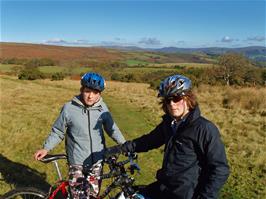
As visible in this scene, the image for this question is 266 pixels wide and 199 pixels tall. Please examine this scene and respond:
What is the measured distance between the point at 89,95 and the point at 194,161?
1797mm

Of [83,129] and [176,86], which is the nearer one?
[176,86]

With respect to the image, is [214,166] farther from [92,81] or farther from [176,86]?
[92,81]

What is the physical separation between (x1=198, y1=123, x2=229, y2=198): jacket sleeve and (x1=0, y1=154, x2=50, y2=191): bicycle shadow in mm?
4533

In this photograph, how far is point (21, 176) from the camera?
7234 mm

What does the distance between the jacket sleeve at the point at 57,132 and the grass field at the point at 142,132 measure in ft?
7.49

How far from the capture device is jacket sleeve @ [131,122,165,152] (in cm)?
368

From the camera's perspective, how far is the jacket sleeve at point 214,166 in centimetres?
285

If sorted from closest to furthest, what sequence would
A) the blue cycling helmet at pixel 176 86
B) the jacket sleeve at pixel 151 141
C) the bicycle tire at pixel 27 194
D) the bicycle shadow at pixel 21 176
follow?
the blue cycling helmet at pixel 176 86
the jacket sleeve at pixel 151 141
the bicycle tire at pixel 27 194
the bicycle shadow at pixel 21 176

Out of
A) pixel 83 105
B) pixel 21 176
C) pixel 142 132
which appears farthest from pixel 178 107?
pixel 142 132

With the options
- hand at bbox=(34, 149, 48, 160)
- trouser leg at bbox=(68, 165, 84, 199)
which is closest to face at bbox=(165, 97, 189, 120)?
trouser leg at bbox=(68, 165, 84, 199)

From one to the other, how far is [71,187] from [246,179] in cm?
493

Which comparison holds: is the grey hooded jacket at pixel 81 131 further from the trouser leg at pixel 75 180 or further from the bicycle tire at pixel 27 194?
the bicycle tire at pixel 27 194

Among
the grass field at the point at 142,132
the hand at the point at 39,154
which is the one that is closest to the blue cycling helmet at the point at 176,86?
the hand at the point at 39,154

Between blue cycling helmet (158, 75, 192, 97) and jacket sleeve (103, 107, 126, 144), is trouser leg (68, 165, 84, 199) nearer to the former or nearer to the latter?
jacket sleeve (103, 107, 126, 144)
